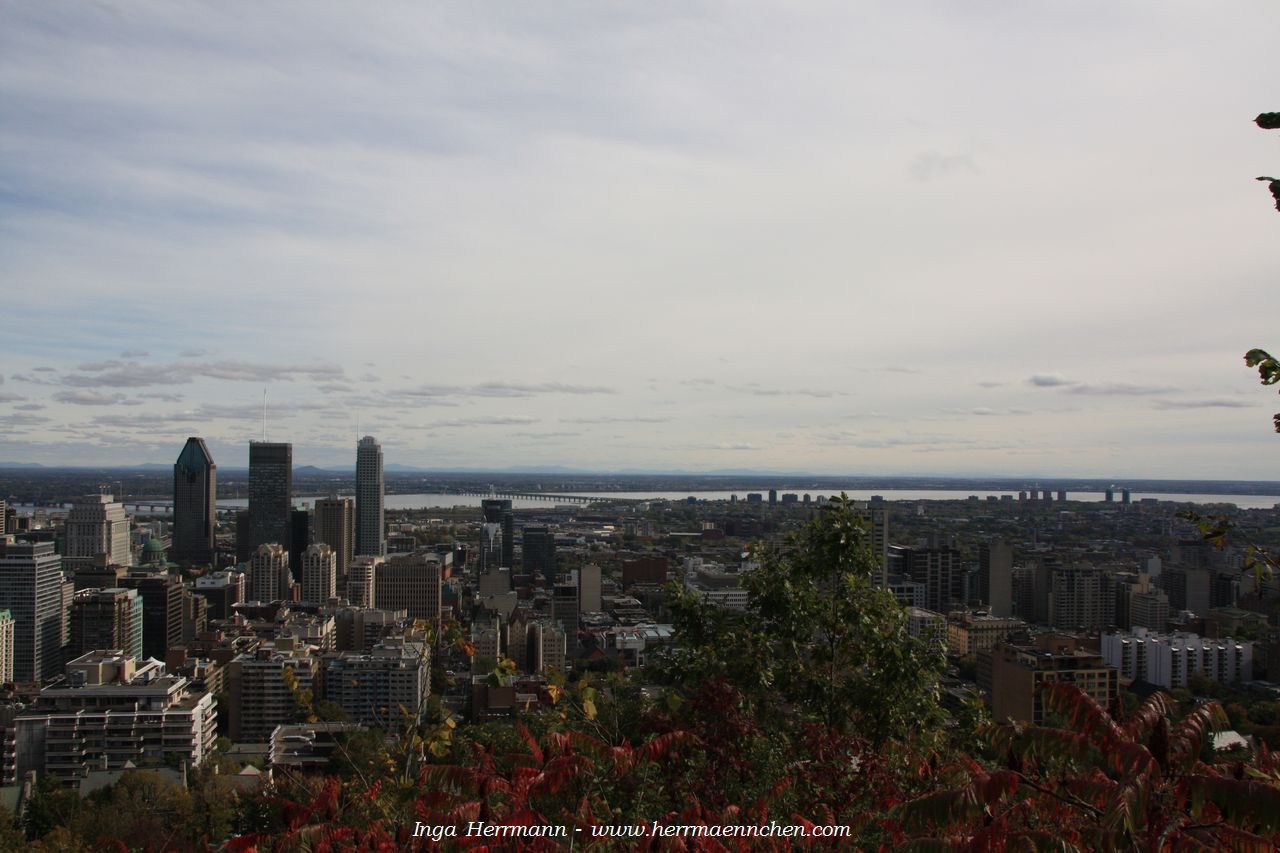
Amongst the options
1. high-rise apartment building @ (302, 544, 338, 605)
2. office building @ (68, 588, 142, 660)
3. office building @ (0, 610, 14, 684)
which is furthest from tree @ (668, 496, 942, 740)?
high-rise apartment building @ (302, 544, 338, 605)

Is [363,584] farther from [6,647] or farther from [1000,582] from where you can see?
[1000,582]

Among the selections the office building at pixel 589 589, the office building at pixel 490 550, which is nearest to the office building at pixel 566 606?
the office building at pixel 589 589

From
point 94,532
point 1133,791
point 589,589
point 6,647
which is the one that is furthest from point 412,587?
point 1133,791

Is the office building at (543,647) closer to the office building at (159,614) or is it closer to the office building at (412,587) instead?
the office building at (412,587)

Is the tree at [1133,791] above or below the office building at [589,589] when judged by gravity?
above

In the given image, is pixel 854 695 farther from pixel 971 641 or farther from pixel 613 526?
pixel 613 526

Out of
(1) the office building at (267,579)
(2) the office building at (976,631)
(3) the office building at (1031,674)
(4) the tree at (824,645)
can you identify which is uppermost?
(4) the tree at (824,645)
